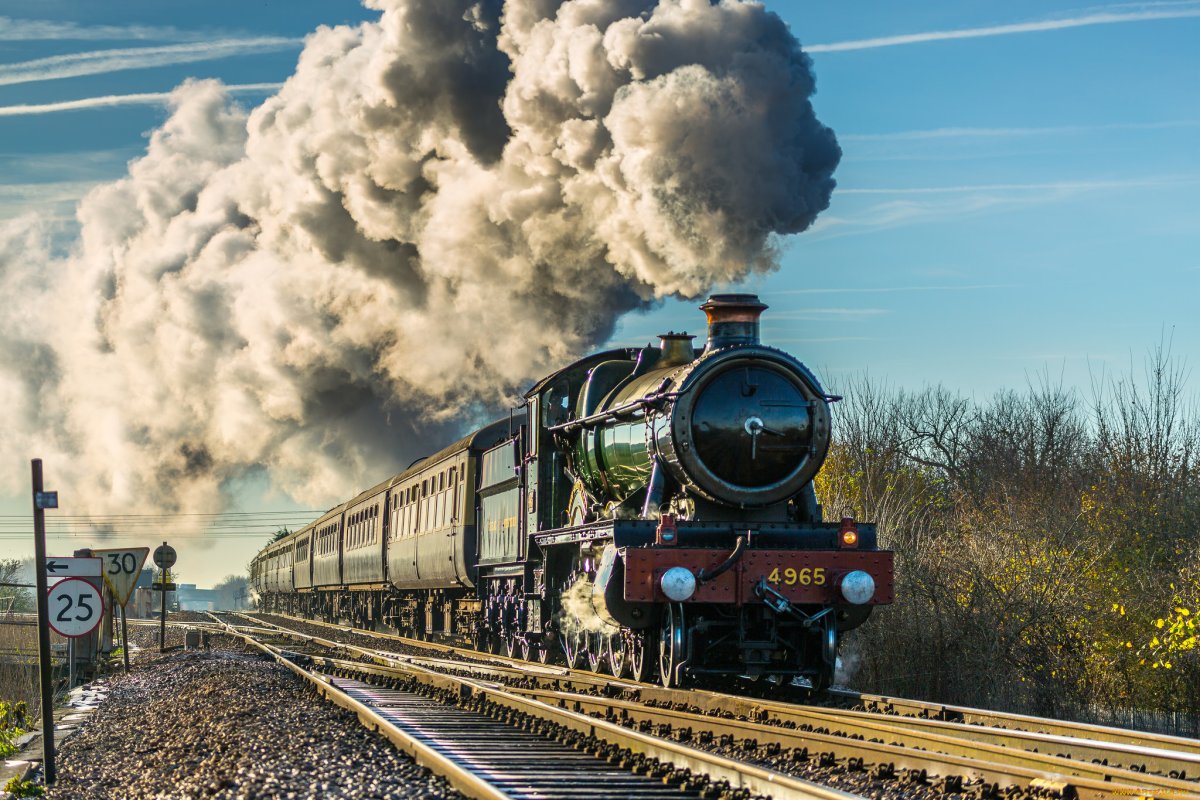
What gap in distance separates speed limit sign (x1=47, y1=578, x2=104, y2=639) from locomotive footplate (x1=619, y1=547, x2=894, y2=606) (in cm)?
457

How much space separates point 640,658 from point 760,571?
5.18 feet

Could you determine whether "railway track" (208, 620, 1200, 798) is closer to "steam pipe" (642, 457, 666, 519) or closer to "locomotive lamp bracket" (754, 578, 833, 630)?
"locomotive lamp bracket" (754, 578, 833, 630)

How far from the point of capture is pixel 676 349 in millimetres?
12898

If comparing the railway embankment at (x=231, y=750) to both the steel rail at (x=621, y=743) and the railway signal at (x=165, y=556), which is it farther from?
the railway signal at (x=165, y=556)

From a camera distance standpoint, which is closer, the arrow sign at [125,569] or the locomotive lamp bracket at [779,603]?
the locomotive lamp bracket at [779,603]

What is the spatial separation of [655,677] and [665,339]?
3289 mm

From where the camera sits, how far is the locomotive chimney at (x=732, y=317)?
11.8 metres

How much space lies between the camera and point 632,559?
10.7 meters

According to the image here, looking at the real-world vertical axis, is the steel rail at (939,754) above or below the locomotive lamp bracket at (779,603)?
below

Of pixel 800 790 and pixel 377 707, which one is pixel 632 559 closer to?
pixel 377 707

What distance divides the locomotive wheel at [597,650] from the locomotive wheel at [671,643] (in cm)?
182

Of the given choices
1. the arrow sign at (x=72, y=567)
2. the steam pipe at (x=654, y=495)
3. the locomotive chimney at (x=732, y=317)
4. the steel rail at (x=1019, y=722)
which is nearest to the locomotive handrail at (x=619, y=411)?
the steam pipe at (x=654, y=495)

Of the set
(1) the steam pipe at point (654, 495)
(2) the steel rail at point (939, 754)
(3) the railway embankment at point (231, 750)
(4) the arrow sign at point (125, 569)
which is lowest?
(3) the railway embankment at point (231, 750)

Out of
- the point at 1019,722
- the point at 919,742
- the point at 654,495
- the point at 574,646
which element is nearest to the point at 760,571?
the point at 654,495
